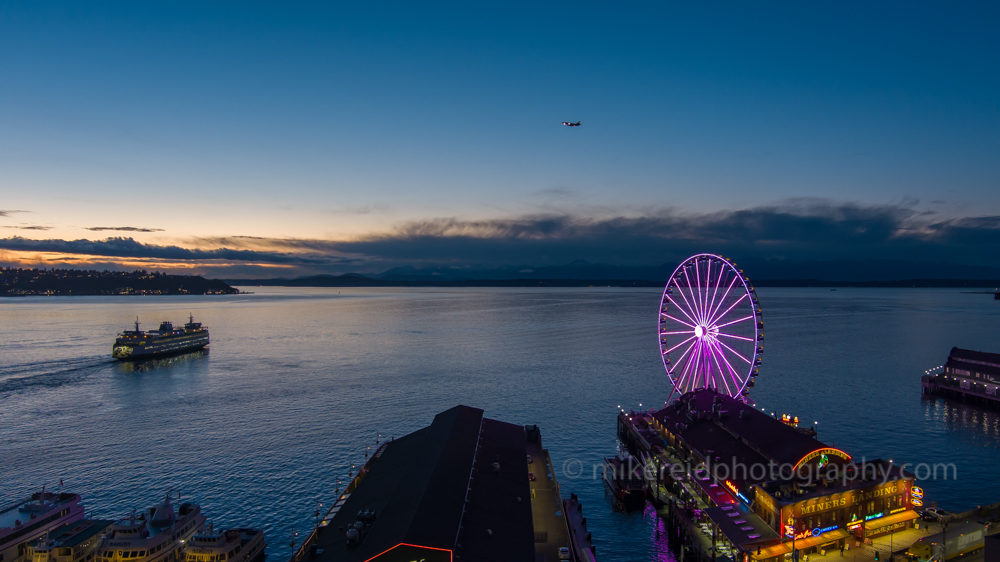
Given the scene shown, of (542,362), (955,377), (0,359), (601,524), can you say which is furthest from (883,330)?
(0,359)

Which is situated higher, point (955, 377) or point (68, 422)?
point (955, 377)

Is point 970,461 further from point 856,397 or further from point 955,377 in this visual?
point 955,377

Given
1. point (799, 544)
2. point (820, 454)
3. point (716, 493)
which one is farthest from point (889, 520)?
point (716, 493)

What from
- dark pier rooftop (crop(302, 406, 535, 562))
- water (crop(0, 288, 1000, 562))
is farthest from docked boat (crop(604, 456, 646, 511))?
dark pier rooftop (crop(302, 406, 535, 562))

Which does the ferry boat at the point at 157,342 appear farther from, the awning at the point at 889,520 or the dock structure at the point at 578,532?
the awning at the point at 889,520

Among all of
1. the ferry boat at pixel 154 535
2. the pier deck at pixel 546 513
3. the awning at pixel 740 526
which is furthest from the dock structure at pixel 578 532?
the ferry boat at pixel 154 535

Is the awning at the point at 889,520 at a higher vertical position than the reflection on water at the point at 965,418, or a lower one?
higher
